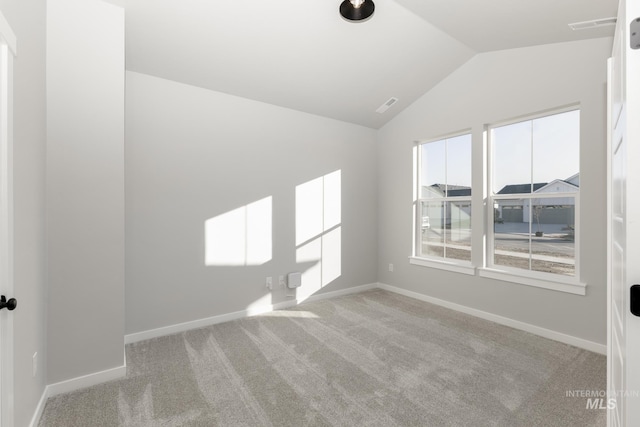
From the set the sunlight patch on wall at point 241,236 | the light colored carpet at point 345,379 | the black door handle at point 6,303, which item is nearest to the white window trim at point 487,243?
the light colored carpet at point 345,379

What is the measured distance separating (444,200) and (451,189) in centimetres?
17

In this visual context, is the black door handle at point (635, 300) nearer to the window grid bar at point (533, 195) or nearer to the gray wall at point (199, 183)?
the window grid bar at point (533, 195)

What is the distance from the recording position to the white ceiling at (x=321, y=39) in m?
2.42

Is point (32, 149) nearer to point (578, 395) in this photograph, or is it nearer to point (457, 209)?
point (578, 395)

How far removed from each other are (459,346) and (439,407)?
98cm

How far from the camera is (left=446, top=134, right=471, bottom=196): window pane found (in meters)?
3.75

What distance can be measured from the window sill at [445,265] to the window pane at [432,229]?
17 cm

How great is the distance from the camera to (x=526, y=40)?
2906 mm

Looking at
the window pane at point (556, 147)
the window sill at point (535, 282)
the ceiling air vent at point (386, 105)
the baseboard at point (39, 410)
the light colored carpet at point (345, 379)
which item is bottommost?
the light colored carpet at point (345, 379)

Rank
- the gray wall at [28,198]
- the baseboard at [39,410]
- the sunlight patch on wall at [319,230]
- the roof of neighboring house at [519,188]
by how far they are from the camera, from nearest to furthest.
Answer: the gray wall at [28,198], the baseboard at [39,410], the roof of neighboring house at [519,188], the sunlight patch on wall at [319,230]

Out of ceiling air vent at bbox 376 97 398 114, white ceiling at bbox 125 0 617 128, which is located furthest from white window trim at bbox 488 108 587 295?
ceiling air vent at bbox 376 97 398 114

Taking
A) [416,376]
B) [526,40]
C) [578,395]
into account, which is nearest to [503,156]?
[526,40]

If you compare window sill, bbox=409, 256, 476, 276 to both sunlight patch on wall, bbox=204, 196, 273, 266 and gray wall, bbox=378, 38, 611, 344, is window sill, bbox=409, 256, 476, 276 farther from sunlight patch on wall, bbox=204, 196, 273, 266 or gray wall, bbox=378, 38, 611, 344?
sunlight patch on wall, bbox=204, 196, 273, 266

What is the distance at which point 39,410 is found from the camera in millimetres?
1807
